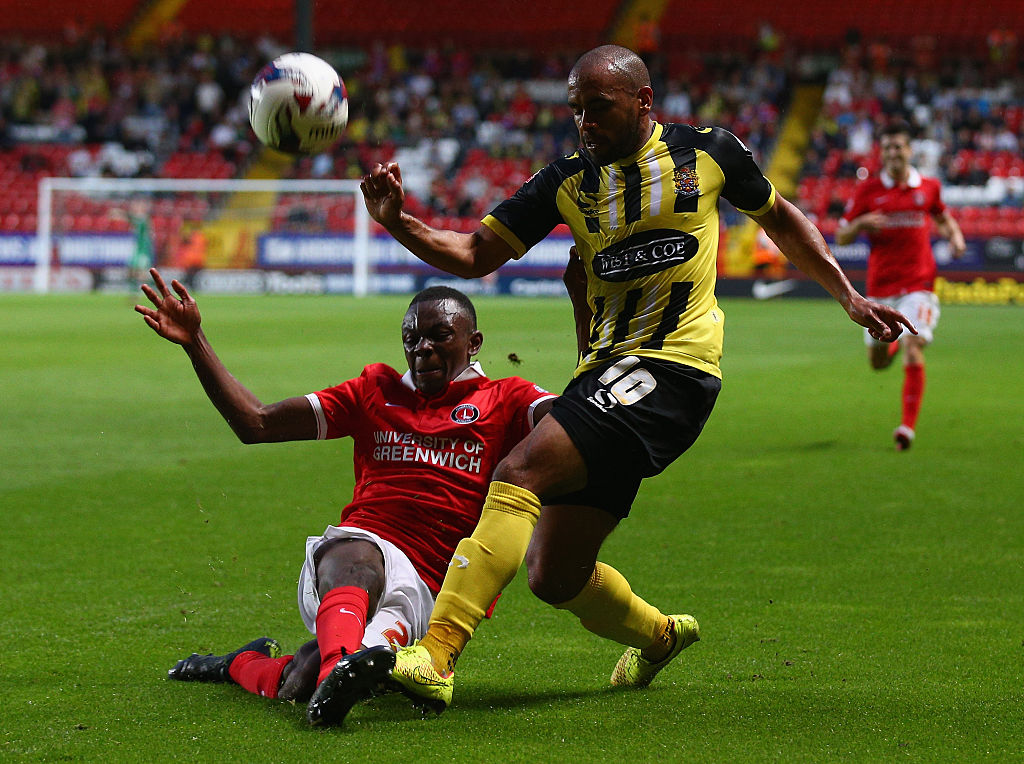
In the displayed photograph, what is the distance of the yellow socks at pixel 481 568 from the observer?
3516 mm

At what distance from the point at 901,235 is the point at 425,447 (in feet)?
25.0

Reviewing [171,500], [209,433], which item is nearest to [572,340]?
[209,433]

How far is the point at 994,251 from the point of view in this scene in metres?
26.9

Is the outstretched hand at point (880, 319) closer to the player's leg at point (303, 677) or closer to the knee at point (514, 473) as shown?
the knee at point (514, 473)

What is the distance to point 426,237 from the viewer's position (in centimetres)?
400

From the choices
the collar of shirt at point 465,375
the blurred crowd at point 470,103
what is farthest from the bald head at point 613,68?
the blurred crowd at point 470,103

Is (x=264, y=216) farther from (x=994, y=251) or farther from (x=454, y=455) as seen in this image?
(x=454, y=455)

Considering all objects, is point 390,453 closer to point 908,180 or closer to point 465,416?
point 465,416

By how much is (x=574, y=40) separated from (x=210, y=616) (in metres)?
36.8

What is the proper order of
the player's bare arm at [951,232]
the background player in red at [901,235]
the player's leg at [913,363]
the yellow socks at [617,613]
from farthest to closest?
the player's bare arm at [951,232]
the background player in red at [901,235]
the player's leg at [913,363]
the yellow socks at [617,613]

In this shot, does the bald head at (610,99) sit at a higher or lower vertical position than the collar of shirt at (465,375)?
higher

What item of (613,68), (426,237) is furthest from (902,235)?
(426,237)

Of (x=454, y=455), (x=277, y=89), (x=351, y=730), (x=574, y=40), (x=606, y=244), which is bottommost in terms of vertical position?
(x=351, y=730)

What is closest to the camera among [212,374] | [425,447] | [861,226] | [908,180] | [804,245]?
[212,374]
